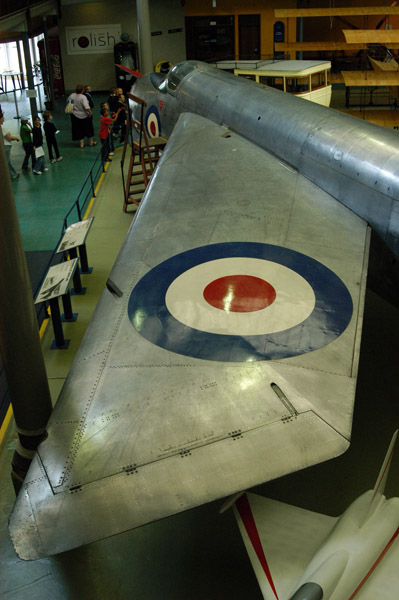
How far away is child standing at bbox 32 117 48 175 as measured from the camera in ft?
47.4

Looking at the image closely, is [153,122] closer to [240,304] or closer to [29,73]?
[240,304]

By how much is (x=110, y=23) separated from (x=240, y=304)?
23208mm

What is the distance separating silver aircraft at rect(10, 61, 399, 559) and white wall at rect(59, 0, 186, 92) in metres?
18.7

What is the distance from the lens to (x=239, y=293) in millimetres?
5438

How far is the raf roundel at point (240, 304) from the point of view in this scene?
4.82 metres

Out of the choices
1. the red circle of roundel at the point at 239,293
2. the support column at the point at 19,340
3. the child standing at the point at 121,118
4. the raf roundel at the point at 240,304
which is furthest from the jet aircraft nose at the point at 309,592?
the child standing at the point at 121,118

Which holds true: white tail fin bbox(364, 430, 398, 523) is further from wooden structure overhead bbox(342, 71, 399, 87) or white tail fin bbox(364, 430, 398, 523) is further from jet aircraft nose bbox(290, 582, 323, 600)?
wooden structure overhead bbox(342, 71, 399, 87)

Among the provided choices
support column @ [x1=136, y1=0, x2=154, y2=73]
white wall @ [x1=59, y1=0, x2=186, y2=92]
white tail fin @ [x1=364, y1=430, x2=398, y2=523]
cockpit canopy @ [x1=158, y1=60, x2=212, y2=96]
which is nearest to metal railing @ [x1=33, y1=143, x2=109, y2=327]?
cockpit canopy @ [x1=158, y1=60, x2=212, y2=96]

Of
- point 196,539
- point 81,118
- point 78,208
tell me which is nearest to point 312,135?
point 78,208

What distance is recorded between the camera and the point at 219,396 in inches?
169

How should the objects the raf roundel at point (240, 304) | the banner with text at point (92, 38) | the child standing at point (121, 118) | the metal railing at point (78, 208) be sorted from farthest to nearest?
1. the banner with text at point (92, 38)
2. the child standing at point (121, 118)
3. the metal railing at point (78, 208)
4. the raf roundel at point (240, 304)

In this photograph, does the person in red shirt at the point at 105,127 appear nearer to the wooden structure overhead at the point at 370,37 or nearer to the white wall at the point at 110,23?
the wooden structure overhead at the point at 370,37

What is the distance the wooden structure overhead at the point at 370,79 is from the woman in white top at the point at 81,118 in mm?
7306

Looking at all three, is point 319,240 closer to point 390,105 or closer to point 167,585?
point 167,585
